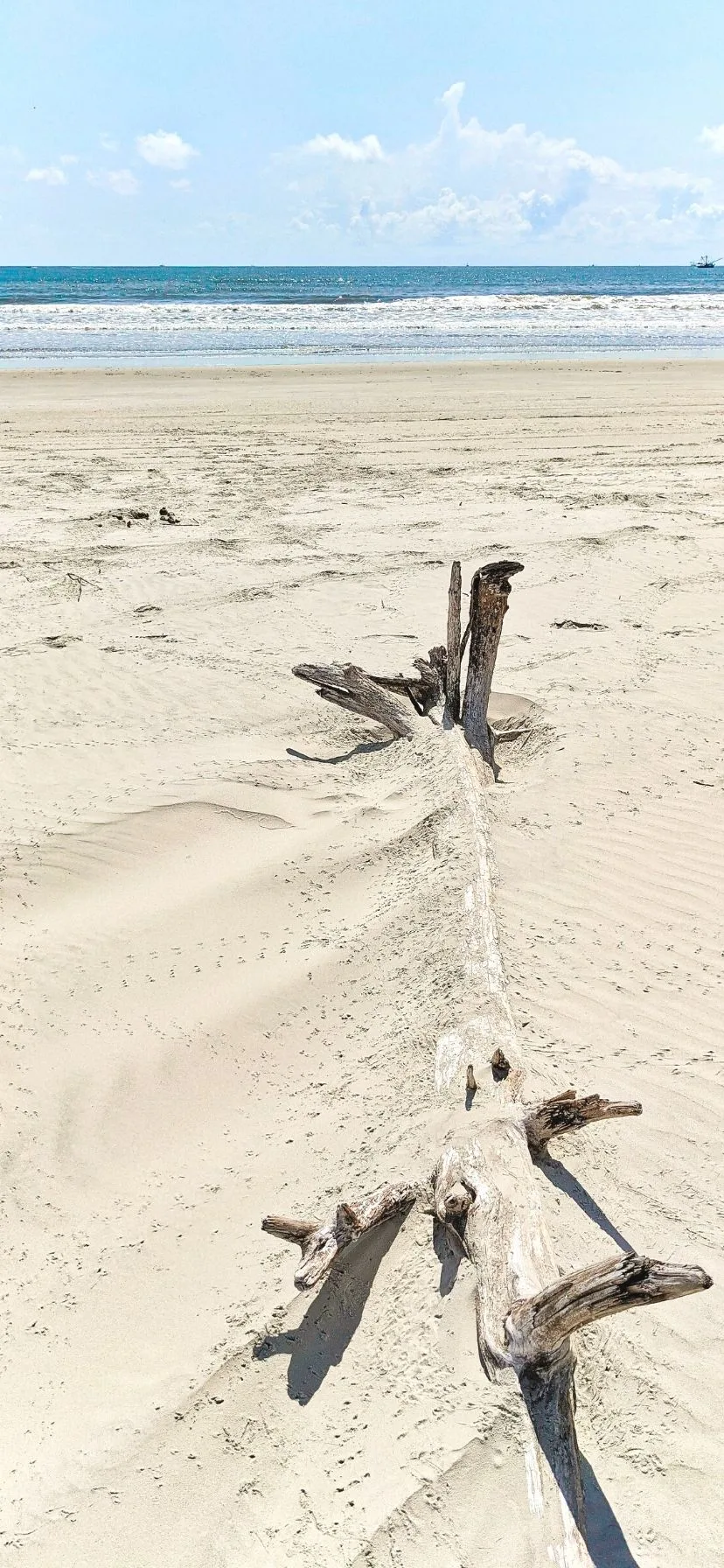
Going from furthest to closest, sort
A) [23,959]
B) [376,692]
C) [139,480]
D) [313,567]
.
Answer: [139,480]
[313,567]
[376,692]
[23,959]

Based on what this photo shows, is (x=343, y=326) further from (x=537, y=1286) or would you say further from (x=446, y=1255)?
(x=537, y=1286)

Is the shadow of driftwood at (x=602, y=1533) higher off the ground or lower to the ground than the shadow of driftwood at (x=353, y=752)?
lower

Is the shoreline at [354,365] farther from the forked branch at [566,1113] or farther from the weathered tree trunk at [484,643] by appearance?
the forked branch at [566,1113]

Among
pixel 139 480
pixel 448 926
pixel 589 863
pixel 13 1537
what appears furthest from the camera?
pixel 139 480

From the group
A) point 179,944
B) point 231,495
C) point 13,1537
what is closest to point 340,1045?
point 179,944

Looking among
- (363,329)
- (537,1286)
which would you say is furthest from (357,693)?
(363,329)

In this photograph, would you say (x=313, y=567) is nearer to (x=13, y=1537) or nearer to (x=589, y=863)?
(x=589, y=863)

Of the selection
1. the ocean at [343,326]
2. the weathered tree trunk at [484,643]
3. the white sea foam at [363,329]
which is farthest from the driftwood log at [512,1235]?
the white sea foam at [363,329]

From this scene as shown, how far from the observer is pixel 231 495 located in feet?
35.2

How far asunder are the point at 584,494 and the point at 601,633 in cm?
396

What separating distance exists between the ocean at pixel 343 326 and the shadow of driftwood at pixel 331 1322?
23.6 m

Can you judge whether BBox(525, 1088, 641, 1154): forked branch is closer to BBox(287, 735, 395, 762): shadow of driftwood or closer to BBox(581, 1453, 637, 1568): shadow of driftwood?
BBox(581, 1453, 637, 1568): shadow of driftwood

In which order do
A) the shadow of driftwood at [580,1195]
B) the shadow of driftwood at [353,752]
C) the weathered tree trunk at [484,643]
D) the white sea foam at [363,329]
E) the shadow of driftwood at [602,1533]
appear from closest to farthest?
the shadow of driftwood at [602,1533], the shadow of driftwood at [580,1195], the weathered tree trunk at [484,643], the shadow of driftwood at [353,752], the white sea foam at [363,329]

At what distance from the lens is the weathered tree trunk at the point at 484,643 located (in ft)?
16.5
